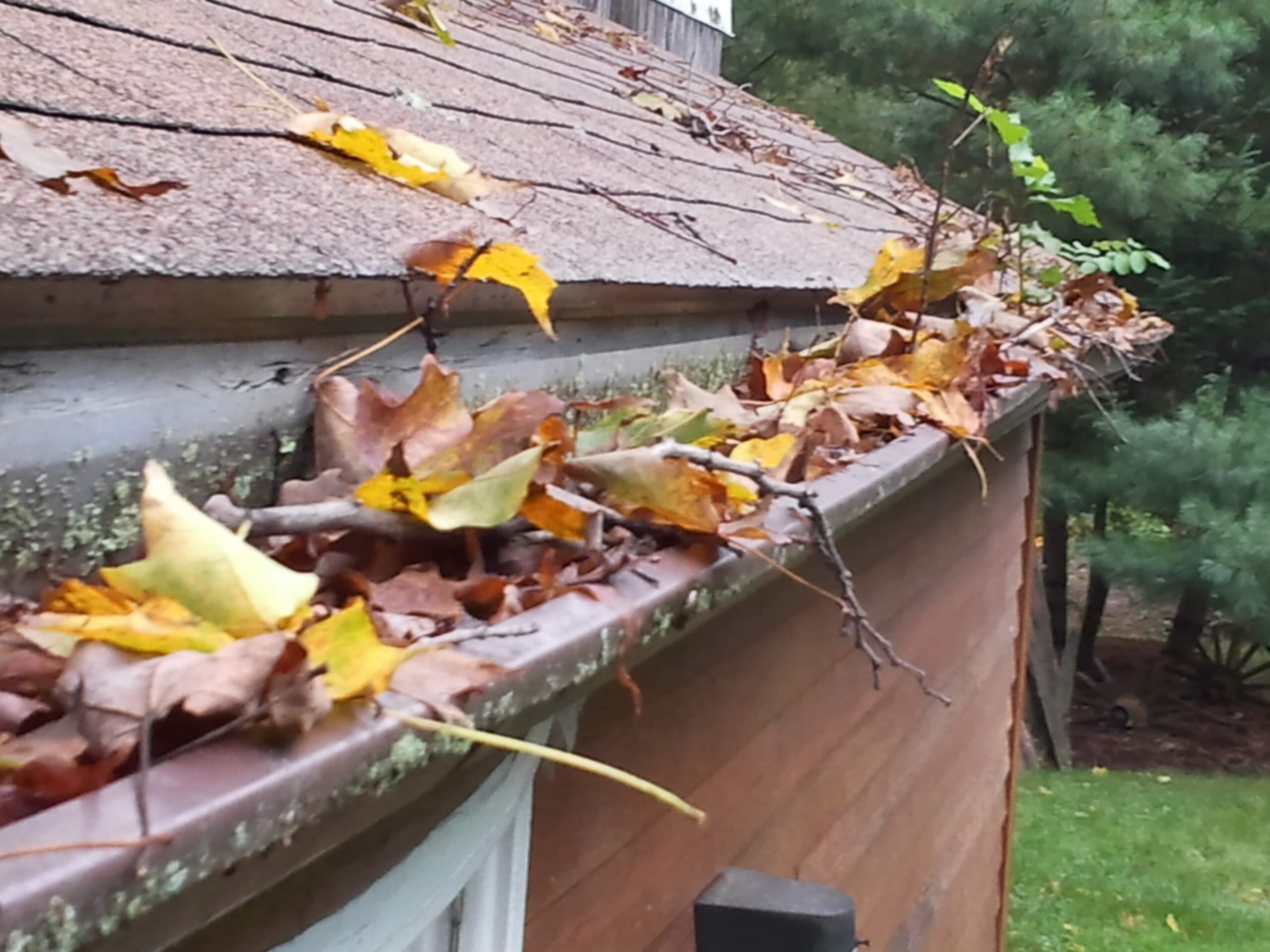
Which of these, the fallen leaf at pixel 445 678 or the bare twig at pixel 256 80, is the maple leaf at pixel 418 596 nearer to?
the fallen leaf at pixel 445 678

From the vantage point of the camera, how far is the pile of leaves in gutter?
1.83 feet

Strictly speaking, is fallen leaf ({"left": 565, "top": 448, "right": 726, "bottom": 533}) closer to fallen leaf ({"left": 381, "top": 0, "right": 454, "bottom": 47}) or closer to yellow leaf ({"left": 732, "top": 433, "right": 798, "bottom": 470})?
yellow leaf ({"left": 732, "top": 433, "right": 798, "bottom": 470})

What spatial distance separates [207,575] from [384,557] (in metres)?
0.19

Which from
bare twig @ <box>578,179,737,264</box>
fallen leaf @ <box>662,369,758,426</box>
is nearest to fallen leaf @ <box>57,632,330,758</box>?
fallen leaf @ <box>662,369,758,426</box>

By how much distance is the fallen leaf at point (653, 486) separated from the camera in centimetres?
93

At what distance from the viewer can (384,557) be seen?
2.69ft

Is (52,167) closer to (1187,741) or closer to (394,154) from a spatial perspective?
(394,154)

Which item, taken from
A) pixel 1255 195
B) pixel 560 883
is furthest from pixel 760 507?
pixel 1255 195

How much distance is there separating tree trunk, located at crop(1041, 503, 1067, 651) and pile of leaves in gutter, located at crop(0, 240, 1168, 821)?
11354 millimetres

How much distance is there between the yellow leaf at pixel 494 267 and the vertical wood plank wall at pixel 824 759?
1.49 ft

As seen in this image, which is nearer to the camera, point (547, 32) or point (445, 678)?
point (445, 678)

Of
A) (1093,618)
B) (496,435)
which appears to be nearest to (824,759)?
(496,435)

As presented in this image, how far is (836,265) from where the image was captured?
234cm


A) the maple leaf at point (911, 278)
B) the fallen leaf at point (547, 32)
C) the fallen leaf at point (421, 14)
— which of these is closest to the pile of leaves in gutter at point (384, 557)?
the maple leaf at point (911, 278)
